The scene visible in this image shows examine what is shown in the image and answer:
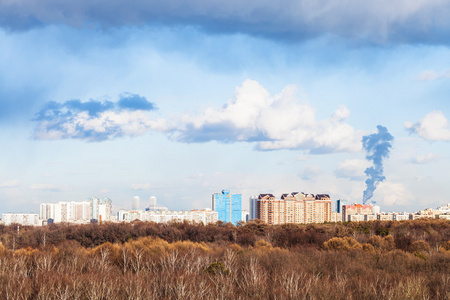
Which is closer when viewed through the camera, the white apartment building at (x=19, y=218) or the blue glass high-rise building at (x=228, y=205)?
the white apartment building at (x=19, y=218)

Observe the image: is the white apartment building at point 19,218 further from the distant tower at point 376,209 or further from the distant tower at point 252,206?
the distant tower at point 376,209

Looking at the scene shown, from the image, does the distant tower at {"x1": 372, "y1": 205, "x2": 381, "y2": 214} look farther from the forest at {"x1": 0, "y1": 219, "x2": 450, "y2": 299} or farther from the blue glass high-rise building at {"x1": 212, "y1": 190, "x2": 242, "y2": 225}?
the forest at {"x1": 0, "y1": 219, "x2": 450, "y2": 299}

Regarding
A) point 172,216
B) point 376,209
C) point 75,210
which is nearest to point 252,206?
point 172,216

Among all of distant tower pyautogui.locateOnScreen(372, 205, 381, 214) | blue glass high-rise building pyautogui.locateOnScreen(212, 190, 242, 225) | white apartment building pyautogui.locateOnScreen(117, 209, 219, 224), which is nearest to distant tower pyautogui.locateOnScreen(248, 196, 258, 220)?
white apartment building pyautogui.locateOnScreen(117, 209, 219, 224)

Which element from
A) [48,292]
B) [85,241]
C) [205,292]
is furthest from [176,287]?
[85,241]

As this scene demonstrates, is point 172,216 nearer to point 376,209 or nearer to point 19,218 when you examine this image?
point 19,218

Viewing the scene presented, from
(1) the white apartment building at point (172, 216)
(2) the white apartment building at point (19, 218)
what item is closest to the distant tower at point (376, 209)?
(1) the white apartment building at point (172, 216)

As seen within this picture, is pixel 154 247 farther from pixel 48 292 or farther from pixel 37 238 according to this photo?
pixel 37 238
